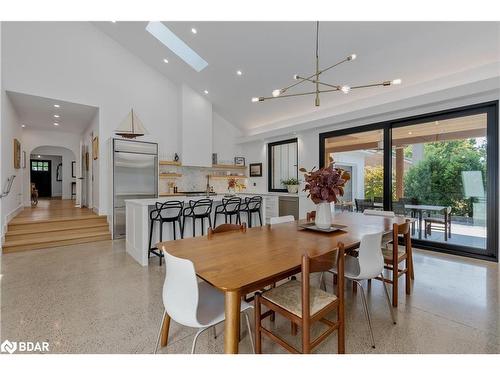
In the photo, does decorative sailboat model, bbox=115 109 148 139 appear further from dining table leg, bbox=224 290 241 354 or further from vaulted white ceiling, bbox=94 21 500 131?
dining table leg, bbox=224 290 241 354

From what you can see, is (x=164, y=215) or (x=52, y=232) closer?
(x=164, y=215)

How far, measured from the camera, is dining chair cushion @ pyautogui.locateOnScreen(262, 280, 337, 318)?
58.4 inches

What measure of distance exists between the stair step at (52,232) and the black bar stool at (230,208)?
2.68m

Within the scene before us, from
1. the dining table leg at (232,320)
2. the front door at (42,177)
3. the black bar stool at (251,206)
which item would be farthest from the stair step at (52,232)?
the front door at (42,177)

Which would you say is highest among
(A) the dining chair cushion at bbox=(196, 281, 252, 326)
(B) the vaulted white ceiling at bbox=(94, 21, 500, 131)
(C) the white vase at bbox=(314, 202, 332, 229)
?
(B) the vaulted white ceiling at bbox=(94, 21, 500, 131)

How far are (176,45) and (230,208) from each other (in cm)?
382

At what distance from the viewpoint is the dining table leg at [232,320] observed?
1.18 metres

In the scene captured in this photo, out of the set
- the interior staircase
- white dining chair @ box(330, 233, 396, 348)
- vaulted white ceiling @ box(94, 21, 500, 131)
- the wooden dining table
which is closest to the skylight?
vaulted white ceiling @ box(94, 21, 500, 131)

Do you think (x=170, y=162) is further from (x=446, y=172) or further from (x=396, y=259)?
(x=446, y=172)

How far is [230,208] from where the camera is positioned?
4.69 m

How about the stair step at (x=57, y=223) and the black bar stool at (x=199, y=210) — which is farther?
the stair step at (x=57, y=223)

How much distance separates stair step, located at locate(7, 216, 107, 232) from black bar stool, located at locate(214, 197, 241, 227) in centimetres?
286

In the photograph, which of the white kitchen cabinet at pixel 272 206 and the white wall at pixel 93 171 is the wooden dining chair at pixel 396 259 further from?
the white wall at pixel 93 171

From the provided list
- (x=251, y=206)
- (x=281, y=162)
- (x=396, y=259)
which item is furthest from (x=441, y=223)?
(x=281, y=162)
